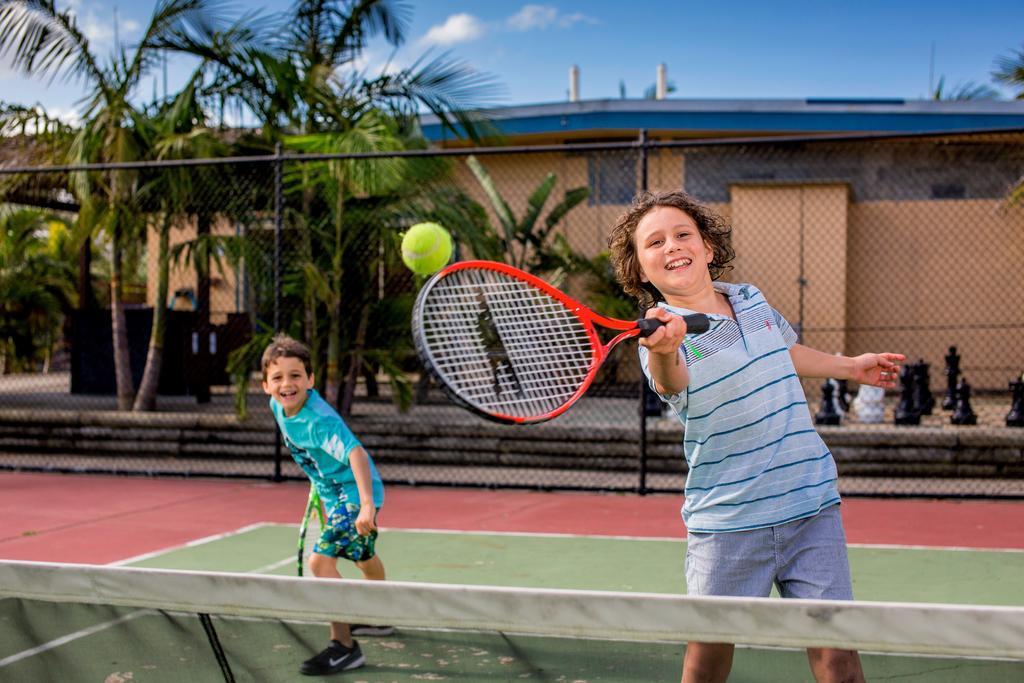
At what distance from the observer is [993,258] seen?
14117mm

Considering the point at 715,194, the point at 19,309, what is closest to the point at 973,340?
the point at 715,194

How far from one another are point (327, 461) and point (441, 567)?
189 centimetres

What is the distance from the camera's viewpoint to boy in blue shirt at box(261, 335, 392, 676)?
409cm

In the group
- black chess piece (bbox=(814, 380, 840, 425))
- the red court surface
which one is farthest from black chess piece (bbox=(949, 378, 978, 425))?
the red court surface

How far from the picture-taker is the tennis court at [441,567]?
2.02 meters

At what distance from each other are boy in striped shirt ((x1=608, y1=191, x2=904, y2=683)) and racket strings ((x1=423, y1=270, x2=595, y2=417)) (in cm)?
29

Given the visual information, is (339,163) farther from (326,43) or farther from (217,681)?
(217,681)

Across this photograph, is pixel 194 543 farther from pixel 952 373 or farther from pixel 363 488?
pixel 952 373

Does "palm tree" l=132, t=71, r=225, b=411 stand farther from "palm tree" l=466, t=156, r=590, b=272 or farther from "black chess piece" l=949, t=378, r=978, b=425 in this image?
"black chess piece" l=949, t=378, r=978, b=425

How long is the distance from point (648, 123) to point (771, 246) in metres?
2.49

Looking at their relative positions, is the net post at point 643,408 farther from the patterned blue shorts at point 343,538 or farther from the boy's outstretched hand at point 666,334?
the boy's outstretched hand at point 666,334

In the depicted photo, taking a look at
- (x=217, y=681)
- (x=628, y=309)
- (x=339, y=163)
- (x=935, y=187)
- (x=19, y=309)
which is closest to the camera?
(x=217, y=681)

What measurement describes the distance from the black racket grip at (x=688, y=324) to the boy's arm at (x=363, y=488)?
2.05m

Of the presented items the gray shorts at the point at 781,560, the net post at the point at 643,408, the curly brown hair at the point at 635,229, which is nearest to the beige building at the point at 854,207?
the net post at the point at 643,408
